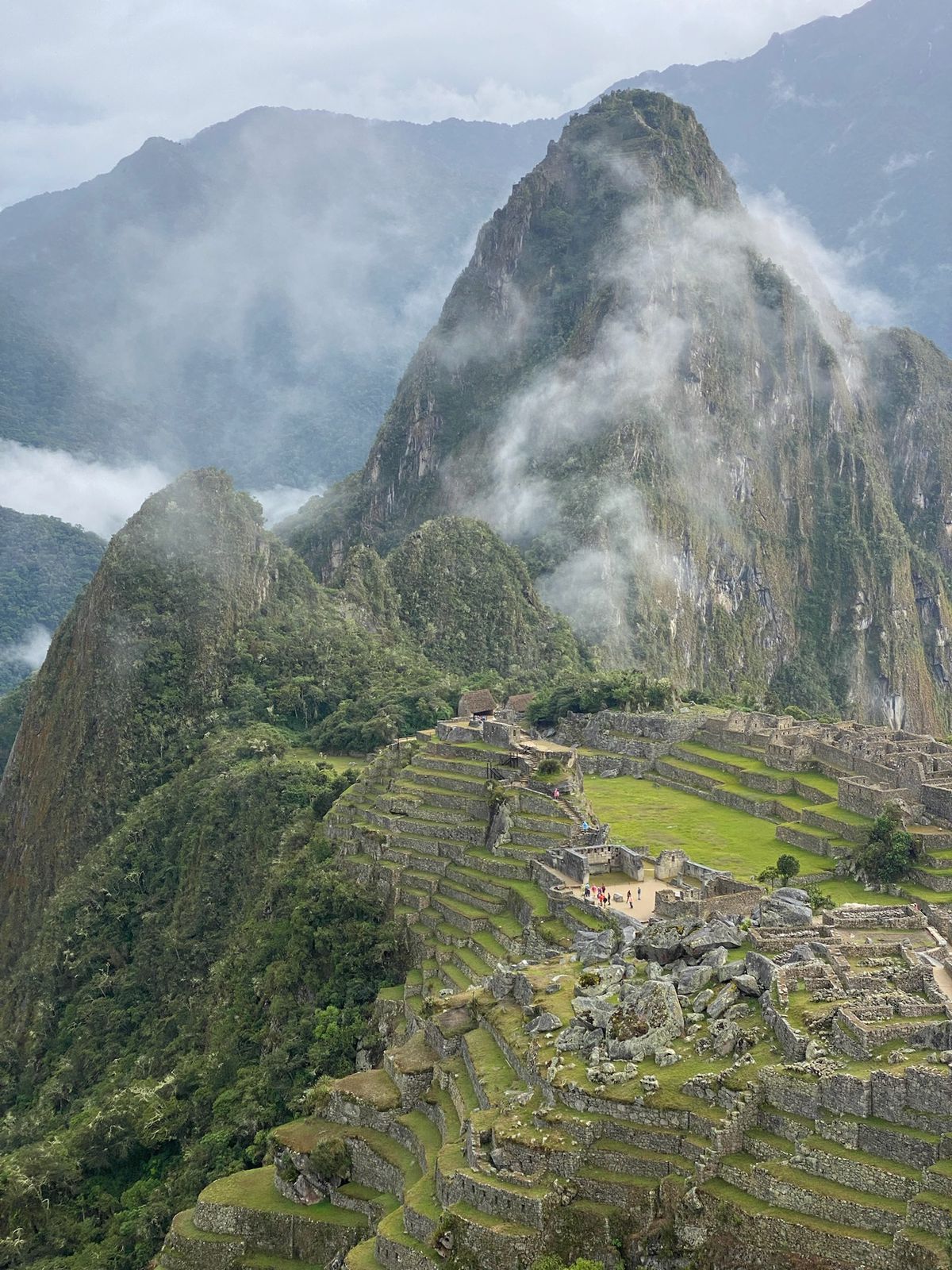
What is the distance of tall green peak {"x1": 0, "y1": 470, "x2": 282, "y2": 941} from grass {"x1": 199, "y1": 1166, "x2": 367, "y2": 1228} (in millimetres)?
62074

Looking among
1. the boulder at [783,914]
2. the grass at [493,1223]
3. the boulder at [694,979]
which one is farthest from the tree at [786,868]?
the grass at [493,1223]

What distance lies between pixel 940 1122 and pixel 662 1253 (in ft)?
14.8

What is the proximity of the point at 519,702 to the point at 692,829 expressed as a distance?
32.6 metres

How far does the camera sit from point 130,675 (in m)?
99.4

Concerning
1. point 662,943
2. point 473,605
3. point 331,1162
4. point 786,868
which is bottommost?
point 331,1162

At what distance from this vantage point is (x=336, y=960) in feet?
159

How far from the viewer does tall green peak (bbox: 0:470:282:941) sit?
316ft

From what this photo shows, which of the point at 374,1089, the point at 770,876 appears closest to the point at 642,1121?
the point at 374,1089

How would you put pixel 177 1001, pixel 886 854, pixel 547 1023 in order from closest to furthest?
pixel 547 1023, pixel 886 854, pixel 177 1001

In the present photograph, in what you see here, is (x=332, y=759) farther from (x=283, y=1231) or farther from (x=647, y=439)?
(x=647, y=439)

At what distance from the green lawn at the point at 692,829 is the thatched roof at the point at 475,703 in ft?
54.9

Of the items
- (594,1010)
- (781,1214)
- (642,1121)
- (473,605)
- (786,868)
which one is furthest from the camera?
(473,605)

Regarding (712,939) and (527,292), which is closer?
(712,939)

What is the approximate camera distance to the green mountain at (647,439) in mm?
159750
